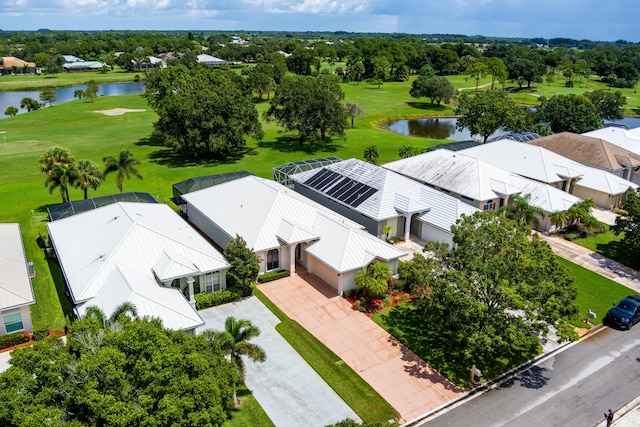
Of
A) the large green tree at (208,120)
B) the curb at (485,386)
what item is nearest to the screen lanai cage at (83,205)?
the large green tree at (208,120)

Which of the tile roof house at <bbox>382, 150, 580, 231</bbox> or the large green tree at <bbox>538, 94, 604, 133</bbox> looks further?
the large green tree at <bbox>538, 94, 604, 133</bbox>

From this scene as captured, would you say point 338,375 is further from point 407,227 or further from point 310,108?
point 310,108

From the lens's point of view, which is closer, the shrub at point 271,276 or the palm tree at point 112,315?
the palm tree at point 112,315

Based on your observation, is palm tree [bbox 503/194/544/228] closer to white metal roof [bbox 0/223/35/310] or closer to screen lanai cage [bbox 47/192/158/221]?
screen lanai cage [bbox 47/192/158/221]

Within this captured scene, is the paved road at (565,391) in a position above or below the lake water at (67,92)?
below

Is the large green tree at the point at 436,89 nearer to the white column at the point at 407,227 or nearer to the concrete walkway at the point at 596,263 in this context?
the concrete walkway at the point at 596,263

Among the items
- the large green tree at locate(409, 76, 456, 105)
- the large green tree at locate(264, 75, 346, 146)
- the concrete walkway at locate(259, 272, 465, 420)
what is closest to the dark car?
the concrete walkway at locate(259, 272, 465, 420)

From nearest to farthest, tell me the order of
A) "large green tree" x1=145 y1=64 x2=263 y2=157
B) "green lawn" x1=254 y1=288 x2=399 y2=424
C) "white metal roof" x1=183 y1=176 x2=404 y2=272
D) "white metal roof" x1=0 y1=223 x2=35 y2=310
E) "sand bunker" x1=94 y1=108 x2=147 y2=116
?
1. "green lawn" x1=254 y1=288 x2=399 y2=424
2. "white metal roof" x1=0 y1=223 x2=35 y2=310
3. "white metal roof" x1=183 y1=176 x2=404 y2=272
4. "large green tree" x1=145 y1=64 x2=263 y2=157
5. "sand bunker" x1=94 y1=108 x2=147 y2=116
